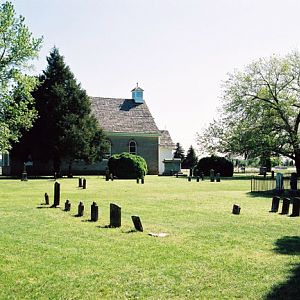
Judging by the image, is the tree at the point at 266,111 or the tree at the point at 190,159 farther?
the tree at the point at 190,159

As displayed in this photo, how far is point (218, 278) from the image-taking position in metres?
7.42

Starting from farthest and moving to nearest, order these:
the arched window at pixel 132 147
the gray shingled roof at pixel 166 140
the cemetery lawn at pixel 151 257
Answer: the gray shingled roof at pixel 166 140, the arched window at pixel 132 147, the cemetery lawn at pixel 151 257

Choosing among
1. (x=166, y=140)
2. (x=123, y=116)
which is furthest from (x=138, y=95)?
(x=166, y=140)

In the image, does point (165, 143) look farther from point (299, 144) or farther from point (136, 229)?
point (136, 229)

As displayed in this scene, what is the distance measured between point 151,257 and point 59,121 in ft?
122

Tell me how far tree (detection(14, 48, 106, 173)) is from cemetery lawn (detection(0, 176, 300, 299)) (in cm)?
2990

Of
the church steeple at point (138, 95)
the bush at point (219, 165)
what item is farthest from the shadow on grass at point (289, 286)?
the church steeple at point (138, 95)

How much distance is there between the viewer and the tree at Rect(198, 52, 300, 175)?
41562 millimetres

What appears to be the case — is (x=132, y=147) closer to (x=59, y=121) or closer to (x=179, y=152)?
(x=59, y=121)

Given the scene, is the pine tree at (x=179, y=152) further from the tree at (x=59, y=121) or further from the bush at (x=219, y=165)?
the tree at (x=59, y=121)

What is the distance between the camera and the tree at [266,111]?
136 feet

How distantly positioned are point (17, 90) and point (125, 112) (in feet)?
71.4

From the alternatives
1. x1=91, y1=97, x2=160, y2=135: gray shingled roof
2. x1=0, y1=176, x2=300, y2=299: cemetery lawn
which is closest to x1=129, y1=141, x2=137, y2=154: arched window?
x1=91, y1=97, x2=160, y2=135: gray shingled roof

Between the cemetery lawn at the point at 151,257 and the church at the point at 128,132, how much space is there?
39840mm
